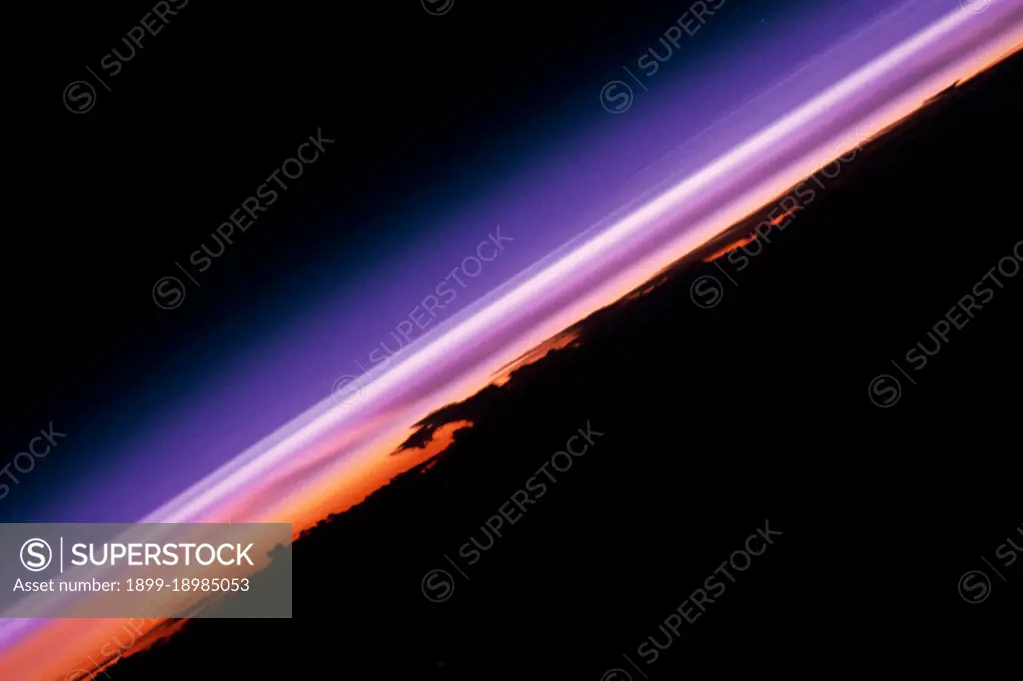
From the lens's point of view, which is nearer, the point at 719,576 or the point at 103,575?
the point at 719,576

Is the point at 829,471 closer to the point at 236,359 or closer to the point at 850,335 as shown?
the point at 850,335

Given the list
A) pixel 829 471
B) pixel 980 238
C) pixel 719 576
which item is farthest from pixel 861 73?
pixel 719 576

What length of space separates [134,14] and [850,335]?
212cm

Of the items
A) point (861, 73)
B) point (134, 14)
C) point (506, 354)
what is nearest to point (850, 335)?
point (861, 73)

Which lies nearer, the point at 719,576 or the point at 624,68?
the point at 719,576

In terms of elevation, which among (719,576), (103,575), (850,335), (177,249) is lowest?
(719,576)

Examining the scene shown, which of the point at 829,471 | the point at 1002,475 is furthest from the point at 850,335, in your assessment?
the point at 1002,475

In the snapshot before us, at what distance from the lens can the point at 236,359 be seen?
1.72 m

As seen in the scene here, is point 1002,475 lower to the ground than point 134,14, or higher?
lower

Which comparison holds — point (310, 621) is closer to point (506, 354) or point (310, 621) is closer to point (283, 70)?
point (506, 354)

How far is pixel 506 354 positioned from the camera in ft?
5.50

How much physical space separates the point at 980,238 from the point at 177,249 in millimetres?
2181

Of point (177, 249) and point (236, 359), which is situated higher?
point (177, 249)

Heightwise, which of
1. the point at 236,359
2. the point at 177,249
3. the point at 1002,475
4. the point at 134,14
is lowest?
the point at 1002,475
